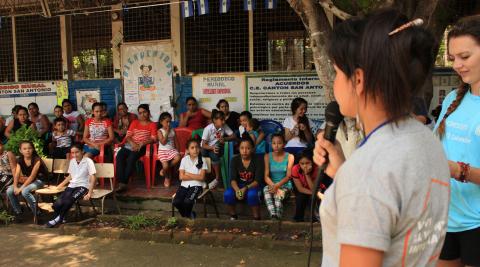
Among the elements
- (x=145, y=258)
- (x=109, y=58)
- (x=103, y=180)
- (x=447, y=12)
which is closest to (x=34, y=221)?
(x=103, y=180)

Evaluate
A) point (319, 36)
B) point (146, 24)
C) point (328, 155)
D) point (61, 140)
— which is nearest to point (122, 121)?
point (61, 140)

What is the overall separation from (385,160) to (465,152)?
44.9 inches

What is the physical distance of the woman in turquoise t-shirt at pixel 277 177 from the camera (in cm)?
534

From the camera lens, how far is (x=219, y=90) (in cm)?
822

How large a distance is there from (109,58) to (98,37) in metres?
0.59

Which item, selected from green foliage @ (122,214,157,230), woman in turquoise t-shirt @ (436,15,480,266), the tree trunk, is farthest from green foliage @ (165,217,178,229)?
woman in turquoise t-shirt @ (436,15,480,266)

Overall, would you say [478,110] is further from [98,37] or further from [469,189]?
[98,37]

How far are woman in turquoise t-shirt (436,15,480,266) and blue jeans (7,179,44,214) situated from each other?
5.92m

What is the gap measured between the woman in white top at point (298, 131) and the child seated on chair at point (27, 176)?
3.86 m

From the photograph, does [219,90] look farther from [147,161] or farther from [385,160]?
[385,160]

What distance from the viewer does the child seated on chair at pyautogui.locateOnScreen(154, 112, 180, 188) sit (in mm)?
6773

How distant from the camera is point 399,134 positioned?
0.96 meters

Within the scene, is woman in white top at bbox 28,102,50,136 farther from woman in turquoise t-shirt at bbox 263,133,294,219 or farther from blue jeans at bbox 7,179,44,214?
woman in turquoise t-shirt at bbox 263,133,294,219

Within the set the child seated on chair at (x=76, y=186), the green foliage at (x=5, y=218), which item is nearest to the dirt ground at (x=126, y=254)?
the child seated on chair at (x=76, y=186)
